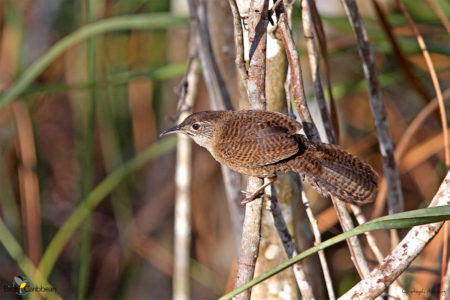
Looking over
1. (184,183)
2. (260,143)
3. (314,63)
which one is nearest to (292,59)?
(314,63)

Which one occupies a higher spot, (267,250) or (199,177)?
(199,177)

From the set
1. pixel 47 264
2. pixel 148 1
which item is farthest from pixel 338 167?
pixel 148 1

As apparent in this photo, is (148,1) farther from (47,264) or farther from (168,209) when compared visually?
(47,264)

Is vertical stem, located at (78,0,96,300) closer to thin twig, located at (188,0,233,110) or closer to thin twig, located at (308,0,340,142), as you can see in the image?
A: thin twig, located at (188,0,233,110)

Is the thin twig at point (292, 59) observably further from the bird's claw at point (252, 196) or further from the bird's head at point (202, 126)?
the bird's head at point (202, 126)

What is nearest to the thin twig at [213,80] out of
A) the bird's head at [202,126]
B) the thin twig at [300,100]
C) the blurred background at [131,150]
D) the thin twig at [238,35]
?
the bird's head at [202,126]

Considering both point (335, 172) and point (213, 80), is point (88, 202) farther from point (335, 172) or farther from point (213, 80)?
point (335, 172)

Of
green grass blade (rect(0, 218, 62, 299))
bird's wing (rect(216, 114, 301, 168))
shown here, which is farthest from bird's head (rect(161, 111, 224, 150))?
green grass blade (rect(0, 218, 62, 299))
